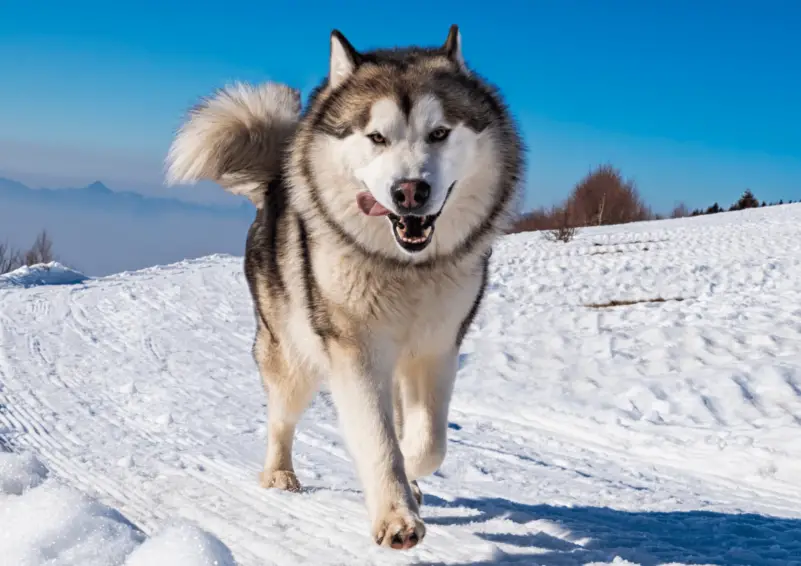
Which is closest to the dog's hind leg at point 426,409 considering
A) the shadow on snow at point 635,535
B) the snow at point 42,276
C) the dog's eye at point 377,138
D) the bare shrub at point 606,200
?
the shadow on snow at point 635,535

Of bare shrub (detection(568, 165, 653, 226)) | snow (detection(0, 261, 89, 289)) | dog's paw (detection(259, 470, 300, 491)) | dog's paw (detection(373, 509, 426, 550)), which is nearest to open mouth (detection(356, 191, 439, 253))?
dog's paw (detection(373, 509, 426, 550))

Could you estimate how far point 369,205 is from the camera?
10.2 feet

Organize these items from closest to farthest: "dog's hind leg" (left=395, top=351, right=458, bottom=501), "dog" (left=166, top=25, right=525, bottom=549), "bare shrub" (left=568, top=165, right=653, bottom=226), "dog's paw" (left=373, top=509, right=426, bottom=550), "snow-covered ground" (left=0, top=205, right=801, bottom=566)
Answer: "dog's paw" (left=373, top=509, right=426, bottom=550)
"dog" (left=166, top=25, right=525, bottom=549)
"snow-covered ground" (left=0, top=205, right=801, bottom=566)
"dog's hind leg" (left=395, top=351, right=458, bottom=501)
"bare shrub" (left=568, top=165, right=653, bottom=226)

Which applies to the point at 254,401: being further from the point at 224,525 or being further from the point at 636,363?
the point at 636,363

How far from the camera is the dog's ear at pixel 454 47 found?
334 centimetres

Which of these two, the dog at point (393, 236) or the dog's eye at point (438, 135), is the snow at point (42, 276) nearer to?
the dog at point (393, 236)

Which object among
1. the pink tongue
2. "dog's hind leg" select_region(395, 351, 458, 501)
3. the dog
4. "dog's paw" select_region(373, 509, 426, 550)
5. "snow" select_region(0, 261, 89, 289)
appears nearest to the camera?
"dog's paw" select_region(373, 509, 426, 550)

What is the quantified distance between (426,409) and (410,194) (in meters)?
1.11

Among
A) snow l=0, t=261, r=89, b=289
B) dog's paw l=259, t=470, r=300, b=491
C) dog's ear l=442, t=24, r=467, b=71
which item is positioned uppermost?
dog's ear l=442, t=24, r=467, b=71

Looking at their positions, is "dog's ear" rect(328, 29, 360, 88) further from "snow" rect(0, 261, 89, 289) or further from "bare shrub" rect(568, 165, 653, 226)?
A: "bare shrub" rect(568, 165, 653, 226)

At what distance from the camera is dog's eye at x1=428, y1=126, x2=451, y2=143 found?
115 inches

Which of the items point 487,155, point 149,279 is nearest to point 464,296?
point 487,155

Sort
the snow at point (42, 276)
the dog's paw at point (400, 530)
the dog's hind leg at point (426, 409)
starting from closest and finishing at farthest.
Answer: the dog's paw at point (400, 530) → the dog's hind leg at point (426, 409) → the snow at point (42, 276)

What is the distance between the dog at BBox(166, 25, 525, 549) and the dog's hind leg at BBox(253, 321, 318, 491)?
0.44 m
